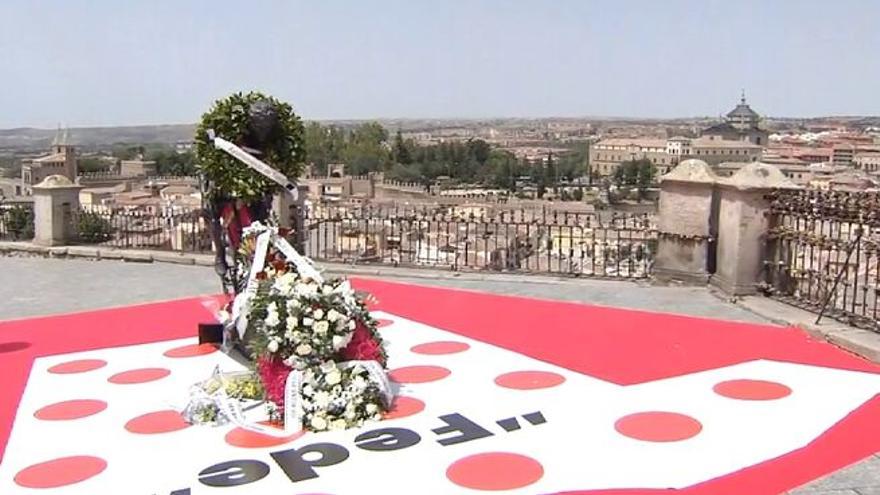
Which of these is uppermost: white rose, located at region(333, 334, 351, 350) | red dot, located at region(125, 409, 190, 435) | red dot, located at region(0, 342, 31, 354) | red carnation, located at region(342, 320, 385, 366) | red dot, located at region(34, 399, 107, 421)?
white rose, located at region(333, 334, 351, 350)

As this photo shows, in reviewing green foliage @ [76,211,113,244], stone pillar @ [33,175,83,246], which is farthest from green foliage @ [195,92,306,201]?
green foliage @ [76,211,113,244]

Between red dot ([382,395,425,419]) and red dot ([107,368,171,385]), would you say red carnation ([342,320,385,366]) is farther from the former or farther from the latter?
red dot ([107,368,171,385])

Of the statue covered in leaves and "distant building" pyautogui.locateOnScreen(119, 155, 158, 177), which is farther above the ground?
the statue covered in leaves

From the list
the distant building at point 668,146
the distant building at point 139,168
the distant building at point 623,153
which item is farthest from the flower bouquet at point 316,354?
the distant building at point 623,153

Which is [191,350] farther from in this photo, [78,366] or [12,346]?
[12,346]

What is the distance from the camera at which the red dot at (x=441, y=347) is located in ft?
19.2

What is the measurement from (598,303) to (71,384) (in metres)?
4.65

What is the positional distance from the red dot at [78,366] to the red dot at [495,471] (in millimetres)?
3065

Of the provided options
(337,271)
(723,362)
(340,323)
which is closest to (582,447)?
(340,323)

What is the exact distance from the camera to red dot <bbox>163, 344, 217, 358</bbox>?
19.3 feet

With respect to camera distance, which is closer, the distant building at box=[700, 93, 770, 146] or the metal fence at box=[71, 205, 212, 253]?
the metal fence at box=[71, 205, 212, 253]

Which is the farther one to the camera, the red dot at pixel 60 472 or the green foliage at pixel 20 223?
the green foliage at pixel 20 223

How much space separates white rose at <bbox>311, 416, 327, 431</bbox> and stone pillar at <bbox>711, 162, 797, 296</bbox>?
485 centimetres

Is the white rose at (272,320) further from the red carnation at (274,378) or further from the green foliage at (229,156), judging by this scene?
the green foliage at (229,156)
